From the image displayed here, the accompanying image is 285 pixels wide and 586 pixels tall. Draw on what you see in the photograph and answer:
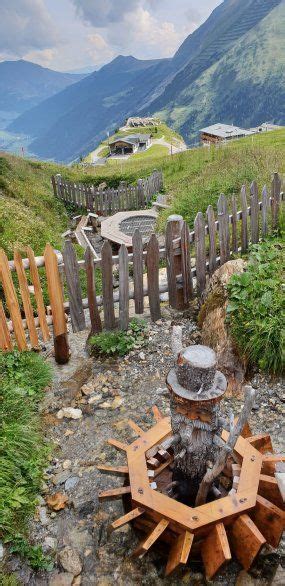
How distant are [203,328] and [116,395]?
1594 millimetres

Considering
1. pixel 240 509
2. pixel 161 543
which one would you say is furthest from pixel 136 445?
pixel 240 509

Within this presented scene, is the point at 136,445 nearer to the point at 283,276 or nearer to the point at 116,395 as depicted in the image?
the point at 116,395

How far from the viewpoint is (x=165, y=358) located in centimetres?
500

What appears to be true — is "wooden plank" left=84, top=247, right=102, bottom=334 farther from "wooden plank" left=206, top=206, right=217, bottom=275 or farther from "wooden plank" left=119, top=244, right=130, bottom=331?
"wooden plank" left=206, top=206, right=217, bottom=275

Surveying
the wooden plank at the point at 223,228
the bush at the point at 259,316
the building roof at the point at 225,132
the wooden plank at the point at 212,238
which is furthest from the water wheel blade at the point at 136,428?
the building roof at the point at 225,132

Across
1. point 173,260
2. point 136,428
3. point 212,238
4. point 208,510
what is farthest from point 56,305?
point 208,510

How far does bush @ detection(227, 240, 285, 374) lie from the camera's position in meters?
4.31

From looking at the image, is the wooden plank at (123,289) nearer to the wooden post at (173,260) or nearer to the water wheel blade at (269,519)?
the wooden post at (173,260)

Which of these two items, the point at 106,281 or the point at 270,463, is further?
the point at 106,281

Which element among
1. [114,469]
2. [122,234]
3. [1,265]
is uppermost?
[1,265]

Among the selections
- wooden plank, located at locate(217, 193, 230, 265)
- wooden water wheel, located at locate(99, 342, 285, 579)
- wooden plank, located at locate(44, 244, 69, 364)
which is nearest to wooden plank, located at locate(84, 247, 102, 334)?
wooden plank, located at locate(44, 244, 69, 364)

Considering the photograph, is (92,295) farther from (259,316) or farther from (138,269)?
(259,316)

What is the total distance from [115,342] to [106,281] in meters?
0.85

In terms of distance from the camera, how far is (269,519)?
2418 millimetres
